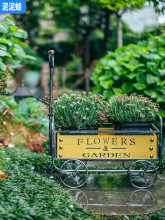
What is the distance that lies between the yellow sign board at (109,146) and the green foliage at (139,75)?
8.48 feet

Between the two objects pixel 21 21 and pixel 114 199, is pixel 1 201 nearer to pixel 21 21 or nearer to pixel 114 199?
pixel 114 199

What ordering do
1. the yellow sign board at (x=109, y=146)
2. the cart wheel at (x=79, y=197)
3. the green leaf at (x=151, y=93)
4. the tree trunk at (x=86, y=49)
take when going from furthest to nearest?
the tree trunk at (x=86, y=49), the green leaf at (x=151, y=93), the yellow sign board at (x=109, y=146), the cart wheel at (x=79, y=197)

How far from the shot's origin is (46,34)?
20938 millimetres

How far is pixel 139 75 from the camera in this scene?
6.69 m

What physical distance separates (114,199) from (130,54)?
4377 millimetres

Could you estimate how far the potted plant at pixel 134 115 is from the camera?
13.2 ft

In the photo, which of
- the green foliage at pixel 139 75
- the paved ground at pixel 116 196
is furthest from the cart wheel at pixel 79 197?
the green foliage at pixel 139 75

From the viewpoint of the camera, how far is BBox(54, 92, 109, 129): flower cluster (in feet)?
13.2

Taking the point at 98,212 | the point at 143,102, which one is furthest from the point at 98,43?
the point at 98,212

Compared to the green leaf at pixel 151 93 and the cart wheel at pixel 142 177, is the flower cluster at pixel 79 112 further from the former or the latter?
the green leaf at pixel 151 93

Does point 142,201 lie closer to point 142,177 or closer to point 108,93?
point 142,177

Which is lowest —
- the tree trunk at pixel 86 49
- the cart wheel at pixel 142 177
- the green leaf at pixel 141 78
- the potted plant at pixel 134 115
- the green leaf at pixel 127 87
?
the cart wheel at pixel 142 177

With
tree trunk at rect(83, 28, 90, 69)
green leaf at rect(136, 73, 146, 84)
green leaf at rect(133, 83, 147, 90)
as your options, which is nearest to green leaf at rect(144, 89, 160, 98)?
green leaf at rect(133, 83, 147, 90)

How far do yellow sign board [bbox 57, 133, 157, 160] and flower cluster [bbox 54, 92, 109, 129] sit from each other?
0.60ft
